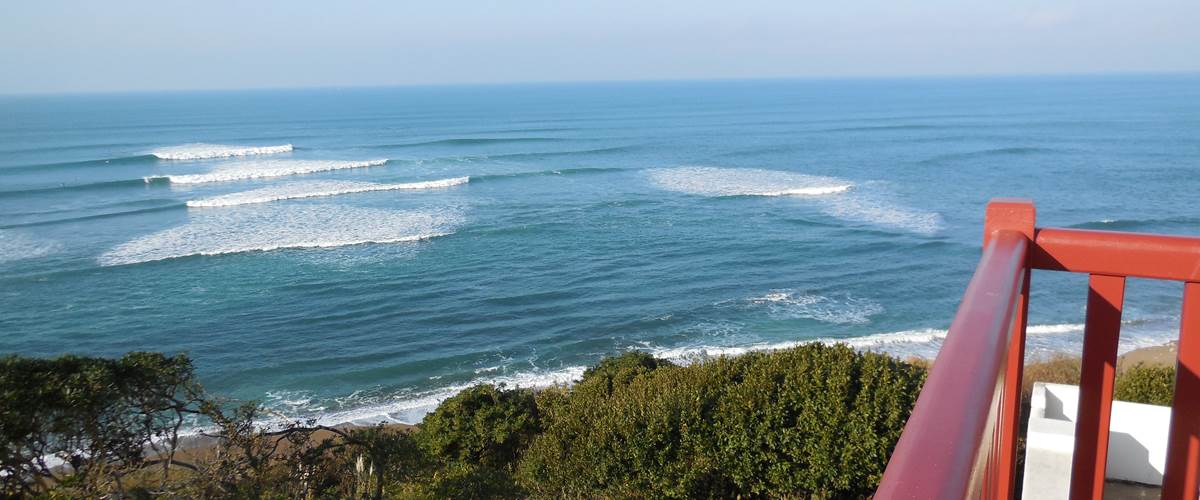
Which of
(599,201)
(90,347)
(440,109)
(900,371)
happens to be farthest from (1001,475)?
(440,109)

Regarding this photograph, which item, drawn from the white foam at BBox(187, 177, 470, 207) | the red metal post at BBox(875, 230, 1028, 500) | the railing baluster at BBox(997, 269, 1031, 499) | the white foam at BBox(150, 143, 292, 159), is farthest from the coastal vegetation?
the white foam at BBox(150, 143, 292, 159)

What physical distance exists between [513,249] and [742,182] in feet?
49.3

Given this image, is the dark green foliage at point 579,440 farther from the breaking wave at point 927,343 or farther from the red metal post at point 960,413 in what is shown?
the breaking wave at point 927,343

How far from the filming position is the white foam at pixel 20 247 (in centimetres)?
2470

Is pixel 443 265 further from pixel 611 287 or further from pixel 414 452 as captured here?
pixel 414 452

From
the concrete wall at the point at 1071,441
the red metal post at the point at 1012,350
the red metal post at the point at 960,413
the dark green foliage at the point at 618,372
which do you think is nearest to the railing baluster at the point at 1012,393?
the red metal post at the point at 1012,350

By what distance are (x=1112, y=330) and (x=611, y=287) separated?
20224 millimetres

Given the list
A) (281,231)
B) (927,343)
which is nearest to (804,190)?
(927,343)

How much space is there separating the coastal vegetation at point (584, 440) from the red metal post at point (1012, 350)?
663cm

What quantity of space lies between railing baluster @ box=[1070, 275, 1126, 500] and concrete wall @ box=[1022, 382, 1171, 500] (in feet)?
11.1

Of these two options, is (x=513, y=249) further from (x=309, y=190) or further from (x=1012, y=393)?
(x=1012, y=393)

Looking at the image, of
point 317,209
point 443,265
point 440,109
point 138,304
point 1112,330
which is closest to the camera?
point 1112,330

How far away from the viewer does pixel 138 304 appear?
20.7 m

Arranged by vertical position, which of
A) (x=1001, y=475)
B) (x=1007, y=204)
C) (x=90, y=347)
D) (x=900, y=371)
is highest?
(x=1007, y=204)
